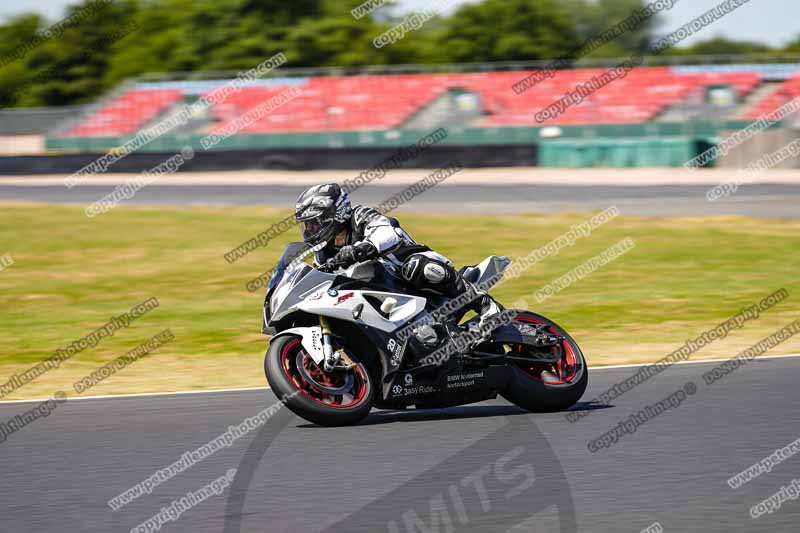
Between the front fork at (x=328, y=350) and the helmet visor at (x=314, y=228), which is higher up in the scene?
the helmet visor at (x=314, y=228)

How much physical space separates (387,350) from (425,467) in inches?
50.3

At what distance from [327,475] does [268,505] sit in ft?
2.10

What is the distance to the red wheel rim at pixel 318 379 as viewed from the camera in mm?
7465

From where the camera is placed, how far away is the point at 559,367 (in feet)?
27.1

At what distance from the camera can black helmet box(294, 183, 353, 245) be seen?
7660mm

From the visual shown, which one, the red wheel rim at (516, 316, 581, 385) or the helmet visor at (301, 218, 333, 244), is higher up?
the helmet visor at (301, 218, 333, 244)

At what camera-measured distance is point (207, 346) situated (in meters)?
12.6

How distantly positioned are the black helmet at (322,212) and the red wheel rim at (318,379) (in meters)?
0.74

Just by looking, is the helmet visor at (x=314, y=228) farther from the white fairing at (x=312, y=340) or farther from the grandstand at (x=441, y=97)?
the grandstand at (x=441, y=97)

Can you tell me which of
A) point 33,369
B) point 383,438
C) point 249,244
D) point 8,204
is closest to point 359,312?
point 383,438

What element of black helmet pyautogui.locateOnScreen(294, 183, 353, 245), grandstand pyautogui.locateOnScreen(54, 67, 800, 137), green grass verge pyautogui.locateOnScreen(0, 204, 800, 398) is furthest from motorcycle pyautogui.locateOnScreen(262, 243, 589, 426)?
grandstand pyautogui.locateOnScreen(54, 67, 800, 137)

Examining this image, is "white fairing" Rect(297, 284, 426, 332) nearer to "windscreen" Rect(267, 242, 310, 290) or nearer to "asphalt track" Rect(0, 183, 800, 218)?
"windscreen" Rect(267, 242, 310, 290)

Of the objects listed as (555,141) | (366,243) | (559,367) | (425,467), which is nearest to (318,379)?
(366,243)

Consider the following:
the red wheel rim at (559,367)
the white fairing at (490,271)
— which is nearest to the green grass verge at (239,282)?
the red wheel rim at (559,367)
